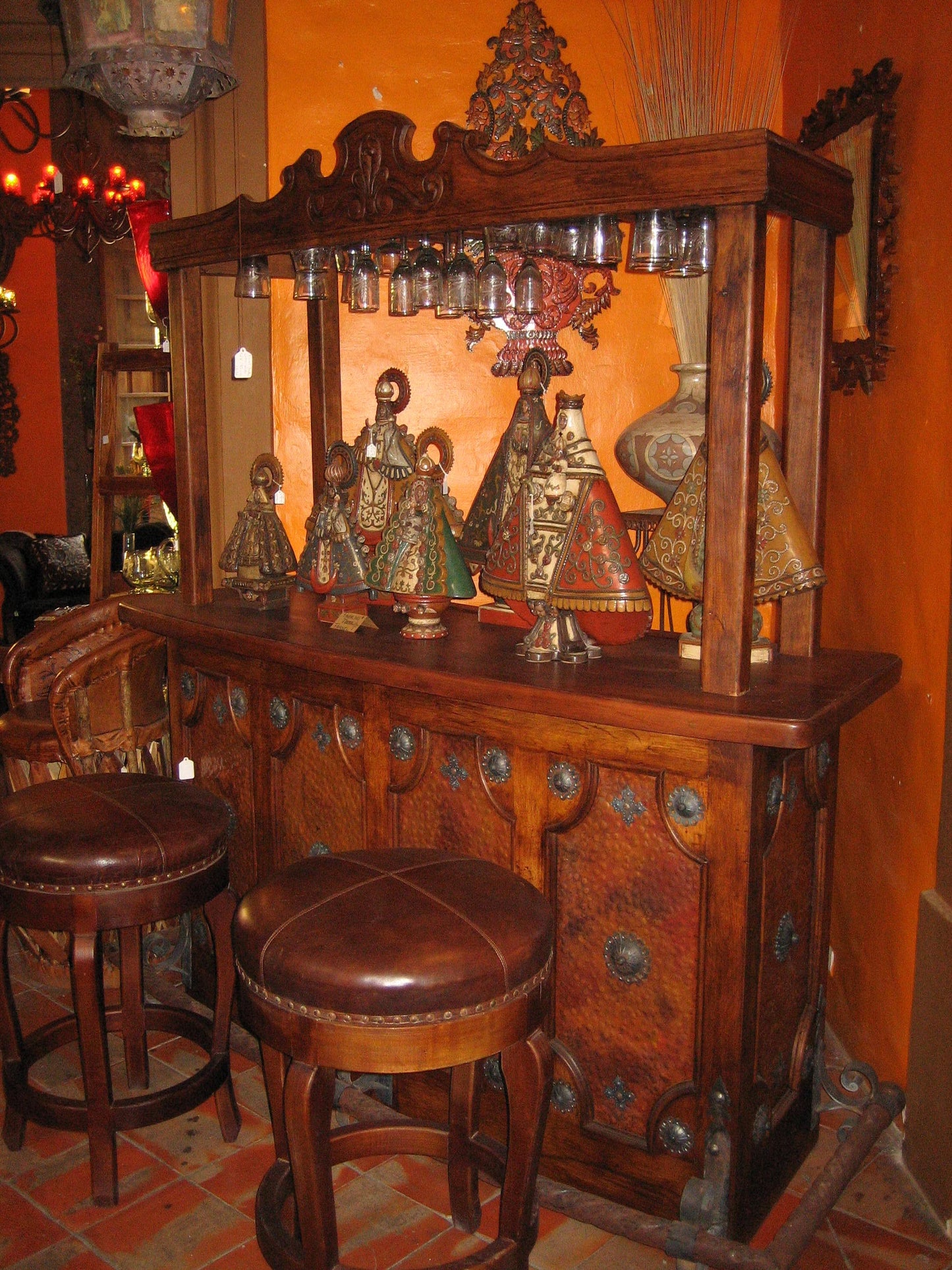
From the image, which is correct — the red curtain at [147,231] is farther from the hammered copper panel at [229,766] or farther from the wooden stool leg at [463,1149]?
the wooden stool leg at [463,1149]

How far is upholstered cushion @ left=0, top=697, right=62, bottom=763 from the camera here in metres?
3.21

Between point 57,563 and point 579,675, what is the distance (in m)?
7.20

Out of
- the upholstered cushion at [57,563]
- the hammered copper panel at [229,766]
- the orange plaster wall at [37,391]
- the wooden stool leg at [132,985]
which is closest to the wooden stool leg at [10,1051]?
the wooden stool leg at [132,985]

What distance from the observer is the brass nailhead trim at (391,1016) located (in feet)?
5.41

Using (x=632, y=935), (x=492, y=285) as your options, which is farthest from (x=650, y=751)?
(x=492, y=285)

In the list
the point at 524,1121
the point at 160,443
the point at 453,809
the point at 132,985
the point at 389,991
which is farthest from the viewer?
the point at 160,443

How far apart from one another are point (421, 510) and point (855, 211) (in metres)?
1.17

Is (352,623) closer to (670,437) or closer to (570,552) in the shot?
(570,552)

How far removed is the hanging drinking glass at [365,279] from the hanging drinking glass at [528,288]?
461 millimetres

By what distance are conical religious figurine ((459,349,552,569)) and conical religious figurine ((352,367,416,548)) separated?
0.29 meters

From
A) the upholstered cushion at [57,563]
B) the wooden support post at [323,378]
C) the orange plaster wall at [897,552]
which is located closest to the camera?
the orange plaster wall at [897,552]

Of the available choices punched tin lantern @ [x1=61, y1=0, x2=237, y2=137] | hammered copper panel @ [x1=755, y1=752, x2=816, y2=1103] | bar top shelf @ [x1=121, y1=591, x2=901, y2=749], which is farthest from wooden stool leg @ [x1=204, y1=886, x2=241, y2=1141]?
punched tin lantern @ [x1=61, y1=0, x2=237, y2=137]

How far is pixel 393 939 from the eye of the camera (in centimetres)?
170

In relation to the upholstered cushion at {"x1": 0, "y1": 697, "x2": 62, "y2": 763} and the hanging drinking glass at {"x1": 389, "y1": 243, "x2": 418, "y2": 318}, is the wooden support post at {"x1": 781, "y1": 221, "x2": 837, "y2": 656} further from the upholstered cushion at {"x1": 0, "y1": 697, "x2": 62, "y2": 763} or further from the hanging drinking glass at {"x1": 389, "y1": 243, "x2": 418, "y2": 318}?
the upholstered cushion at {"x1": 0, "y1": 697, "x2": 62, "y2": 763}
